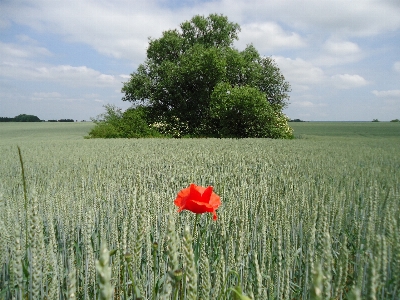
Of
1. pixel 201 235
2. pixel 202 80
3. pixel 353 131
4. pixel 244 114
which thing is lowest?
pixel 201 235

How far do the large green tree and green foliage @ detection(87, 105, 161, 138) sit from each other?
1.55 metres

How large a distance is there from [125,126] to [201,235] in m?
16.0

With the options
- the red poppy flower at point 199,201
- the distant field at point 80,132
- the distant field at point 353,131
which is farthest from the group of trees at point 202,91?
the red poppy flower at point 199,201

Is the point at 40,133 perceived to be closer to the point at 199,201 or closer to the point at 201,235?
the point at 201,235

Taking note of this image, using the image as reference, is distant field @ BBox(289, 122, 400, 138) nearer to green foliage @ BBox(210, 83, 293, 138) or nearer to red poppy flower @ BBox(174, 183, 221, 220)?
green foliage @ BBox(210, 83, 293, 138)

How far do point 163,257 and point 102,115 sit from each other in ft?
61.4

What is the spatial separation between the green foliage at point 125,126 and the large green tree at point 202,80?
5.08ft

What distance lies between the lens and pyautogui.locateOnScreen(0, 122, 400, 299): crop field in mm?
956

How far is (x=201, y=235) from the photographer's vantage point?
2.04 m

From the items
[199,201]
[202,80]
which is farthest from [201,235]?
[202,80]

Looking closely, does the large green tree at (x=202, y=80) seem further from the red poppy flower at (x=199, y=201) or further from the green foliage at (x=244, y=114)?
the red poppy flower at (x=199, y=201)

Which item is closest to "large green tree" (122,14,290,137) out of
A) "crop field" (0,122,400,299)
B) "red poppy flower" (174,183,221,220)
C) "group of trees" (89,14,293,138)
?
"group of trees" (89,14,293,138)

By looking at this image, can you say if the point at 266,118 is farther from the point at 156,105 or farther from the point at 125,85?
the point at 125,85

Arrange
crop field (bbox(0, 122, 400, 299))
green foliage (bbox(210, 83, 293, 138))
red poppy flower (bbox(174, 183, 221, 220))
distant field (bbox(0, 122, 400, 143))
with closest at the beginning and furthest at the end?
crop field (bbox(0, 122, 400, 299)) < red poppy flower (bbox(174, 183, 221, 220)) < green foliage (bbox(210, 83, 293, 138)) < distant field (bbox(0, 122, 400, 143))
